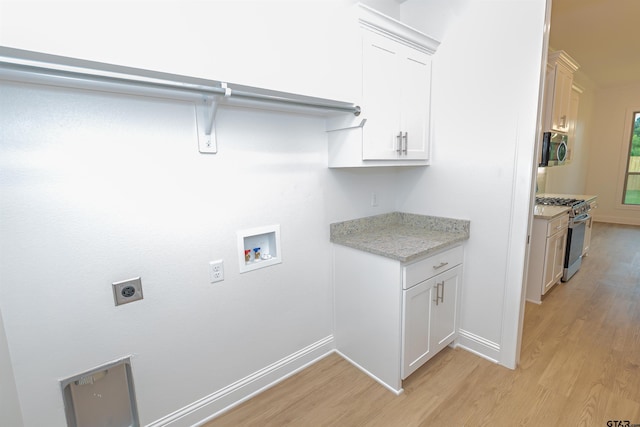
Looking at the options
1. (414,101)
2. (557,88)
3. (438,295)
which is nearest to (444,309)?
(438,295)

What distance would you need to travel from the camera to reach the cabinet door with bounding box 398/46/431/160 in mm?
1986

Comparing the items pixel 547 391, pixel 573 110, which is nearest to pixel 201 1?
pixel 547 391

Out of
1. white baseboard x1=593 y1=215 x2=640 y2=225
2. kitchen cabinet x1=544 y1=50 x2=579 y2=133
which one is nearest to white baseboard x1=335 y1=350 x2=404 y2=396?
kitchen cabinet x1=544 y1=50 x2=579 y2=133

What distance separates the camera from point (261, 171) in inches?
68.6

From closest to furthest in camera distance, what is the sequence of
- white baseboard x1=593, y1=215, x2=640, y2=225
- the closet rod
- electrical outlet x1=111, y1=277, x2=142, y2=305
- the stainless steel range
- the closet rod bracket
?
the closet rod < electrical outlet x1=111, y1=277, x2=142, y2=305 < the closet rod bracket < the stainless steel range < white baseboard x1=593, y1=215, x2=640, y2=225

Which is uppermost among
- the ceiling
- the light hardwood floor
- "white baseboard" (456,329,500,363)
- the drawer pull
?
the ceiling

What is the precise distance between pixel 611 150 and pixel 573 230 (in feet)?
15.0

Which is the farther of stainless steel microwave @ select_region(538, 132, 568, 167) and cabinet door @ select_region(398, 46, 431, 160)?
stainless steel microwave @ select_region(538, 132, 568, 167)

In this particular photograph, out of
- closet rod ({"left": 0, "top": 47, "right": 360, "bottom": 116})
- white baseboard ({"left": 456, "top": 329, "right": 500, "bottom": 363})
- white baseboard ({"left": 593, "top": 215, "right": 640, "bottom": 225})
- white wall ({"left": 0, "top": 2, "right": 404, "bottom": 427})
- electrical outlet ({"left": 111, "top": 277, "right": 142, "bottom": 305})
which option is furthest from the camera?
white baseboard ({"left": 593, "top": 215, "right": 640, "bottom": 225})

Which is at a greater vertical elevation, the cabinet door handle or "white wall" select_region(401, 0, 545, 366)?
"white wall" select_region(401, 0, 545, 366)

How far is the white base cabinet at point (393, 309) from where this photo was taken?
180cm

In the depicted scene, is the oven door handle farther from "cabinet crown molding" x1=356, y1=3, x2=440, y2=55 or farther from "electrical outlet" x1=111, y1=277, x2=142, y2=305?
"electrical outlet" x1=111, y1=277, x2=142, y2=305

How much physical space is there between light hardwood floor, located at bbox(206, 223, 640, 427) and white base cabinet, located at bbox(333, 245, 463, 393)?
128 mm

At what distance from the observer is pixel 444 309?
6.88 feet
